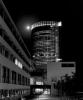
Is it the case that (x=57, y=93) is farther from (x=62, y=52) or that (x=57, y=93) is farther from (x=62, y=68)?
(x=62, y=52)

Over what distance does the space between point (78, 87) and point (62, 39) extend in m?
125

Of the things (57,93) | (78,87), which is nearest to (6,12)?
(78,87)

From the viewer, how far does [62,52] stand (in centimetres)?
19062

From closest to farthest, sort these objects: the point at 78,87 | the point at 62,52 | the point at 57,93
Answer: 1. the point at 78,87
2. the point at 57,93
3. the point at 62,52

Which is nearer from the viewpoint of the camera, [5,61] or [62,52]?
[5,61]

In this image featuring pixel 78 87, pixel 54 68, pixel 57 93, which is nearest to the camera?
pixel 78 87

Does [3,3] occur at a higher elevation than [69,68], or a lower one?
higher

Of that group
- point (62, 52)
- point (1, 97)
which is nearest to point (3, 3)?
point (1, 97)

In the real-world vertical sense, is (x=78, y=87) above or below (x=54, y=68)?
below

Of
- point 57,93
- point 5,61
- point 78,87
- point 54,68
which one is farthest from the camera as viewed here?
point 54,68

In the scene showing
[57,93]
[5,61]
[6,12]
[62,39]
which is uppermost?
[62,39]

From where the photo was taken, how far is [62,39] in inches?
7859

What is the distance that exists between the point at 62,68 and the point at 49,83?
10348mm

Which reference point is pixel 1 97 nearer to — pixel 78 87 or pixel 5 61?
pixel 5 61
